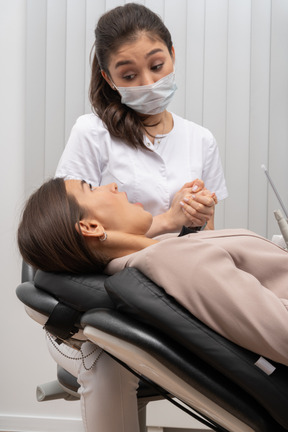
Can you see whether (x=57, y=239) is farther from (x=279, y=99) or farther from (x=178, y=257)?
(x=279, y=99)

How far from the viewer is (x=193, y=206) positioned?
1.52 metres

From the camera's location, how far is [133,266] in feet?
3.05

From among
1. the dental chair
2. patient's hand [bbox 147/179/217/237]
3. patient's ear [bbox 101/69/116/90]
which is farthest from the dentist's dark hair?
the dental chair

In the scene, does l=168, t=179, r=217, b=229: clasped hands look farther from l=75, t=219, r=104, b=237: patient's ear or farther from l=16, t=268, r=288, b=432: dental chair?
l=16, t=268, r=288, b=432: dental chair

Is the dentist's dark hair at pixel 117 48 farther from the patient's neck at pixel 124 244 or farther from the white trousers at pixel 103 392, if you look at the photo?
the white trousers at pixel 103 392

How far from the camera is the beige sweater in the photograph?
832 millimetres

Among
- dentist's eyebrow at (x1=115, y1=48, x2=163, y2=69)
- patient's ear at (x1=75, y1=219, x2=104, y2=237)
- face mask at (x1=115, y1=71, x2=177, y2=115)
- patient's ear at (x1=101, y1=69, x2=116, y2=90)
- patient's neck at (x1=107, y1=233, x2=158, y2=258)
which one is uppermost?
dentist's eyebrow at (x1=115, y1=48, x2=163, y2=69)

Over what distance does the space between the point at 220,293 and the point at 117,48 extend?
105 cm

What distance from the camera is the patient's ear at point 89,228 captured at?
116 centimetres

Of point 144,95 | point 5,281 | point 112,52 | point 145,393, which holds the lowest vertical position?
point 5,281

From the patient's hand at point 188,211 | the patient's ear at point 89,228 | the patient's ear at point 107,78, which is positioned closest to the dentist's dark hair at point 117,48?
the patient's ear at point 107,78

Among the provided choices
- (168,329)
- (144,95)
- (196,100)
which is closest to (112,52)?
(144,95)

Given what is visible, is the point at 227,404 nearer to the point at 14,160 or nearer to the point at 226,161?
the point at 226,161

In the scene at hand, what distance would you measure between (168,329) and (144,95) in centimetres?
104
